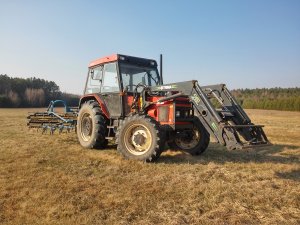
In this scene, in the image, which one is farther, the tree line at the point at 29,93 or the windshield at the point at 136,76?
the tree line at the point at 29,93

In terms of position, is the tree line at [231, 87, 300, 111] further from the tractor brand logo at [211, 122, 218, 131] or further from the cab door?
the tractor brand logo at [211, 122, 218, 131]

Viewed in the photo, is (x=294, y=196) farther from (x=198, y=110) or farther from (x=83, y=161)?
(x=83, y=161)

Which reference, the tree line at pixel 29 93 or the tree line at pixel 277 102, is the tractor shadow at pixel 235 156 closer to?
the tree line at pixel 277 102

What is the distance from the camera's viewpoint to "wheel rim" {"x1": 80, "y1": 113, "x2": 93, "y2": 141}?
28.9 ft

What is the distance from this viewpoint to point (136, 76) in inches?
331

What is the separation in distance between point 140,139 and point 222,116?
6.10 ft

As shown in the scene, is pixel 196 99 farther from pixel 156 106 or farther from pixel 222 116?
pixel 156 106

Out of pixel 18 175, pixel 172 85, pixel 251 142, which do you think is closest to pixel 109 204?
pixel 18 175

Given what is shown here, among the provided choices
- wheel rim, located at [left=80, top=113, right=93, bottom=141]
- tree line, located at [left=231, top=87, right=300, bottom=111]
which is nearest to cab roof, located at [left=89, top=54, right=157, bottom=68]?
wheel rim, located at [left=80, top=113, right=93, bottom=141]

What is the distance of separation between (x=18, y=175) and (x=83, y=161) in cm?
159

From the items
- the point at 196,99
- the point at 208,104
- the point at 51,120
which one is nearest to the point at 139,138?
the point at 196,99

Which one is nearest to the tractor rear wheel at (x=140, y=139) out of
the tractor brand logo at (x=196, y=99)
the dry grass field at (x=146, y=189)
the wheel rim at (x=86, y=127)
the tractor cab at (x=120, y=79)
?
the dry grass field at (x=146, y=189)

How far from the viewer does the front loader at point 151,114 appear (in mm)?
6305

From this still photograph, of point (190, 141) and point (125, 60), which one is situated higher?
point (125, 60)
